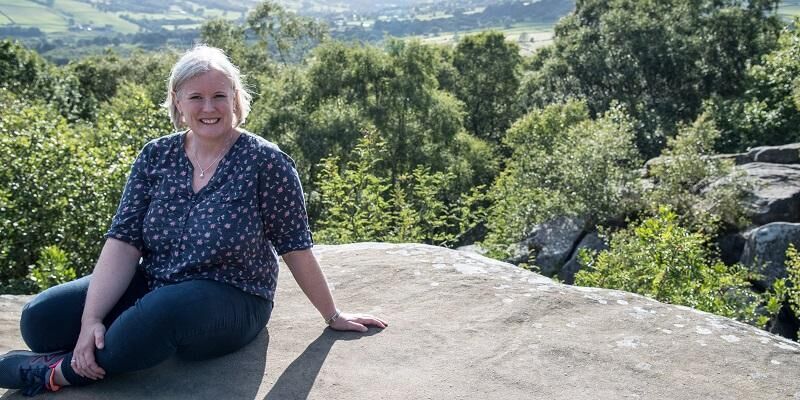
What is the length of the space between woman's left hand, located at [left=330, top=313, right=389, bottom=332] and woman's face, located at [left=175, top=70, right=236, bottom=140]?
1.31 meters

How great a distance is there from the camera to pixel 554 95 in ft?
99.8

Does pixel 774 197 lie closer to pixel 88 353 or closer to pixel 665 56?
pixel 665 56

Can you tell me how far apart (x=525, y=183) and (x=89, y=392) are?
55.2ft

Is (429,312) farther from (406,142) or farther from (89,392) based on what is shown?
(406,142)

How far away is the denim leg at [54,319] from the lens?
3791 millimetres

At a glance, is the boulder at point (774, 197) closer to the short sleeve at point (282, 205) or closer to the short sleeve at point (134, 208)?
the short sleeve at point (282, 205)

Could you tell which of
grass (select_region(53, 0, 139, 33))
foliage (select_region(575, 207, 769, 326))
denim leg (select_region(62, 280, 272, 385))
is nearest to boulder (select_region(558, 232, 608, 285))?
foliage (select_region(575, 207, 769, 326))

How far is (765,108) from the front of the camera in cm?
2539

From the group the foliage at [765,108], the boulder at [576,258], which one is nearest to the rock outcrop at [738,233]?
the boulder at [576,258]

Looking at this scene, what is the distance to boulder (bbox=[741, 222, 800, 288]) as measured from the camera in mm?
14547

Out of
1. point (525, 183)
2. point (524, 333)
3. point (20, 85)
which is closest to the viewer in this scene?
point (524, 333)

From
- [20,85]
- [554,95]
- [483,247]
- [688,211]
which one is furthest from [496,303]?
[20,85]

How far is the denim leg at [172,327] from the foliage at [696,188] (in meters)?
13.4

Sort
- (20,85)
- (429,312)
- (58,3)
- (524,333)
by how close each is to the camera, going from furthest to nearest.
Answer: (58,3)
(20,85)
(429,312)
(524,333)
